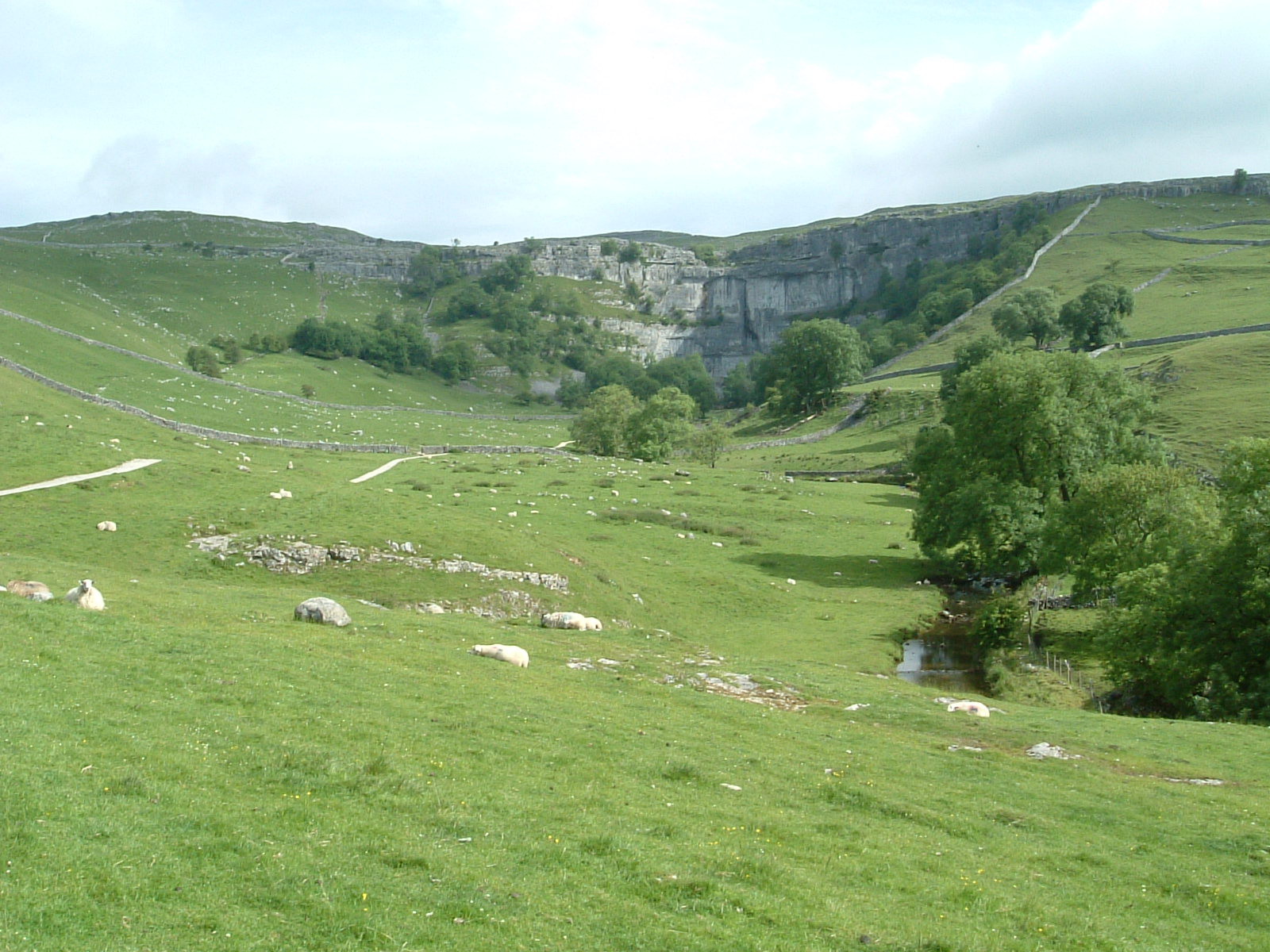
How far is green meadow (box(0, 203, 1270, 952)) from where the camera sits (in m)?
9.79

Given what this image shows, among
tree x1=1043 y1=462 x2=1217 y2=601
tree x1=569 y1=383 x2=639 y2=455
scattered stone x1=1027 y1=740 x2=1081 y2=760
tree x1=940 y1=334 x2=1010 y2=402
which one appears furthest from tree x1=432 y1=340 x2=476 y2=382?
scattered stone x1=1027 y1=740 x2=1081 y2=760

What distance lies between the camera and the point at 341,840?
10.8 meters

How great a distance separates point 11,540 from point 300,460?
109 feet

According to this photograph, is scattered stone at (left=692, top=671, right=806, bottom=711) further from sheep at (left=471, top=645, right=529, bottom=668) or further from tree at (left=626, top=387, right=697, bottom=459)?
tree at (left=626, top=387, right=697, bottom=459)

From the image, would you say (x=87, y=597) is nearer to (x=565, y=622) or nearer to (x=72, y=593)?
(x=72, y=593)

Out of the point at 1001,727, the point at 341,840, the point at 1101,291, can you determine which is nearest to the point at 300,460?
the point at 1001,727

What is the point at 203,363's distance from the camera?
111438 millimetres

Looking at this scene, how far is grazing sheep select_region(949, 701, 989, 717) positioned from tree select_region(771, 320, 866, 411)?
356 feet

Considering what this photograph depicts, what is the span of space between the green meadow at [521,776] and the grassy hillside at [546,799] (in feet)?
0.19

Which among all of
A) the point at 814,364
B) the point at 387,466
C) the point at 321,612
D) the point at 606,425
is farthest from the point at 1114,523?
the point at 814,364

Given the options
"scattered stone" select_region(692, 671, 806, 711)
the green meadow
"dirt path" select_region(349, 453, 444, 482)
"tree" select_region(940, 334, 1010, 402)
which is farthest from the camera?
"tree" select_region(940, 334, 1010, 402)

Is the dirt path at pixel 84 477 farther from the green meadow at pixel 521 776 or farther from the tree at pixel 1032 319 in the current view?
the tree at pixel 1032 319

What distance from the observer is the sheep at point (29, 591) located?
2022 cm

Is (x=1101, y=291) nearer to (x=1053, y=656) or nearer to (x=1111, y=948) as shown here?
(x=1053, y=656)
